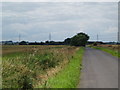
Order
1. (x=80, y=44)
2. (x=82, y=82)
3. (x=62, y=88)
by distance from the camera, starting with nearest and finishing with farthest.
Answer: (x=62, y=88), (x=82, y=82), (x=80, y=44)

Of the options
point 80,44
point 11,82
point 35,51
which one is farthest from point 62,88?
point 80,44

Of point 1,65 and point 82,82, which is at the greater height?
point 1,65

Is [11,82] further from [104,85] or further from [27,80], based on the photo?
[104,85]

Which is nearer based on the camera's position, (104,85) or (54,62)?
(104,85)

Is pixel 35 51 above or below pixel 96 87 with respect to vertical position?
above

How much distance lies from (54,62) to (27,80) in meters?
8.67

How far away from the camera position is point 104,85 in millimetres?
12648

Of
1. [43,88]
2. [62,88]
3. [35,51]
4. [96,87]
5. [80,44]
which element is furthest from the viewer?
[80,44]

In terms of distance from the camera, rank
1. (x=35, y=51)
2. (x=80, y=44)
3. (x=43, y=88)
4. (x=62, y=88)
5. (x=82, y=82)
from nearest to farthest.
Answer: (x=43, y=88), (x=62, y=88), (x=82, y=82), (x=35, y=51), (x=80, y=44)

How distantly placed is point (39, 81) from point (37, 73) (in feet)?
4.66

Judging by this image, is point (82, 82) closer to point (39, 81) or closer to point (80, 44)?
point (39, 81)

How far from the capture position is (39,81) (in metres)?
12.4

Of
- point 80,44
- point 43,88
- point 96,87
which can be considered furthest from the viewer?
point 80,44

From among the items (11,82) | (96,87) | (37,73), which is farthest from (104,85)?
(11,82)
